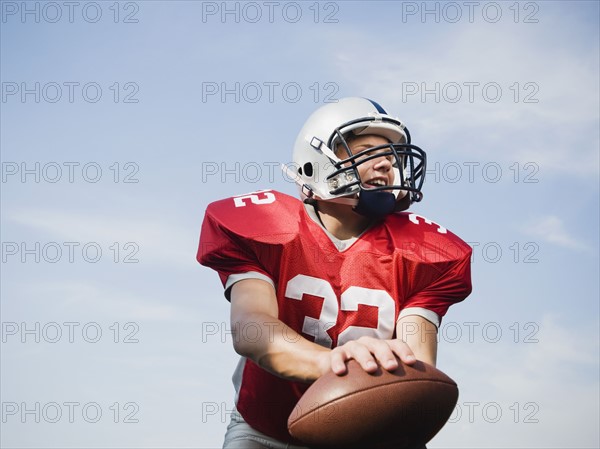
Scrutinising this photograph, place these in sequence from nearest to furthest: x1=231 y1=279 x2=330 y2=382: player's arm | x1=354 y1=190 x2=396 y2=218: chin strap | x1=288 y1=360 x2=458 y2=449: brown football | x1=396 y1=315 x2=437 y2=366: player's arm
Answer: x1=288 y1=360 x2=458 y2=449: brown football < x1=231 y1=279 x2=330 y2=382: player's arm < x1=396 y1=315 x2=437 y2=366: player's arm < x1=354 y1=190 x2=396 y2=218: chin strap

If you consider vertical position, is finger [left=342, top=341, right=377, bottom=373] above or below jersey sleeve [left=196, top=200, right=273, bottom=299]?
below

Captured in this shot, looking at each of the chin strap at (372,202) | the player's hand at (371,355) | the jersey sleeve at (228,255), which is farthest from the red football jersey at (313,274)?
the player's hand at (371,355)

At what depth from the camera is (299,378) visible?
272 centimetres

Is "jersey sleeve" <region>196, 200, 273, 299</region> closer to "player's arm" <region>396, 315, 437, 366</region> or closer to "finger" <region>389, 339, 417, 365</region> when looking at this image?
"player's arm" <region>396, 315, 437, 366</region>

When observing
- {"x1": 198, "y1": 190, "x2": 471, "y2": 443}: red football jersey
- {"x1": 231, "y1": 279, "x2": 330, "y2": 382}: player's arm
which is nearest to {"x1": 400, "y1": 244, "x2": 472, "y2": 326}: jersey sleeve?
{"x1": 198, "y1": 190, "x2": 471, "y2": 443}: red football jersey

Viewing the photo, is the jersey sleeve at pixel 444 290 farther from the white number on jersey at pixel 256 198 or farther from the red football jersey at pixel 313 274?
the white number on jersey at pixel 256 198

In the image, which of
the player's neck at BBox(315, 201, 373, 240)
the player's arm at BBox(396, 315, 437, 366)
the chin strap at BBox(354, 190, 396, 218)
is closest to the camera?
the player's arm at BBox(396, 315, 437, 366)

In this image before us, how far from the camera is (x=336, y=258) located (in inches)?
126

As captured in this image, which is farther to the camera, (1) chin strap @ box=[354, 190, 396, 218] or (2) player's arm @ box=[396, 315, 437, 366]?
(1) chin strap @ box=[354, 190, 396, 218]

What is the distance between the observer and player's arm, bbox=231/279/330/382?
2.68 m

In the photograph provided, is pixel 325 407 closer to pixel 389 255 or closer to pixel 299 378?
pixel 299 378

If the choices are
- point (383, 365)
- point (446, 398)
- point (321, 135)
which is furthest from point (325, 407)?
point (321, 135)

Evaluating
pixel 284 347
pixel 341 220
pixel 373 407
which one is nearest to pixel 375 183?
pixel 341 220

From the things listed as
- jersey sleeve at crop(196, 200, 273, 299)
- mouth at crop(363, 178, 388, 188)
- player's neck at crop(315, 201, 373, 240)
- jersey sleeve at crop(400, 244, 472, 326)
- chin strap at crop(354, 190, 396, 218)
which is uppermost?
mouth at crop(363, 178, 388, 188)
